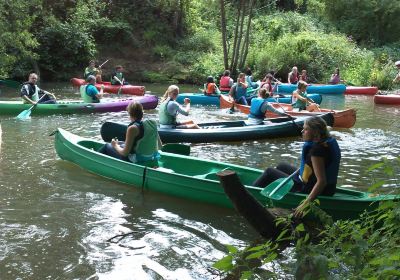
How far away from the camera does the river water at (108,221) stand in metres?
4.75

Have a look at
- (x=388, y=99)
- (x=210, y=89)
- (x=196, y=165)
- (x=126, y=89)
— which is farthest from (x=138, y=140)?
(x=388, y=99)

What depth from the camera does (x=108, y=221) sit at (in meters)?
5.86

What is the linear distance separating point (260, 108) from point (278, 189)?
5.12 m

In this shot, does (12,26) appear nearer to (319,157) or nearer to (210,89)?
(210,89)

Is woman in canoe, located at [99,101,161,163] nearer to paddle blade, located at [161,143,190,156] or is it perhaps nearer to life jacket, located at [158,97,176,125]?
paddle blade, located at [161,143,190,156]

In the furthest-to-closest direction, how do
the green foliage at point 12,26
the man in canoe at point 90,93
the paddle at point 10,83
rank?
the paddle at point 10,83
the green foliage at point 12,26
the man in canoe at point 90,93

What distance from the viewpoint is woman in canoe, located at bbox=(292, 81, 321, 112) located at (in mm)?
12062

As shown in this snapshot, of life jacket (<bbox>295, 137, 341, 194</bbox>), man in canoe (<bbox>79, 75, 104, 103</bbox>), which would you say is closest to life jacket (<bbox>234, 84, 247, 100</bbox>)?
man in canoe (<bbox>79, 75, 104, 103</bbox>)

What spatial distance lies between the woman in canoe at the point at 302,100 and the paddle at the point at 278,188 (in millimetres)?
6889

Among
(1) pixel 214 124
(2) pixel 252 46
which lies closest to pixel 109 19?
(2) pixel 252 46

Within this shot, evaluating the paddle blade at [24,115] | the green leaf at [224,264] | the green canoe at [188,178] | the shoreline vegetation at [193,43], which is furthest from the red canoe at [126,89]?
the green leaf at [224,264]

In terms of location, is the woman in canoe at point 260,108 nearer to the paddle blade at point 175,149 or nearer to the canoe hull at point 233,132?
the canoe hull at point 233,132

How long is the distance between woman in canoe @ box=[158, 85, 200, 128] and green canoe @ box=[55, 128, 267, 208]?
1870mm

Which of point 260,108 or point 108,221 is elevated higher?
point 260,108
